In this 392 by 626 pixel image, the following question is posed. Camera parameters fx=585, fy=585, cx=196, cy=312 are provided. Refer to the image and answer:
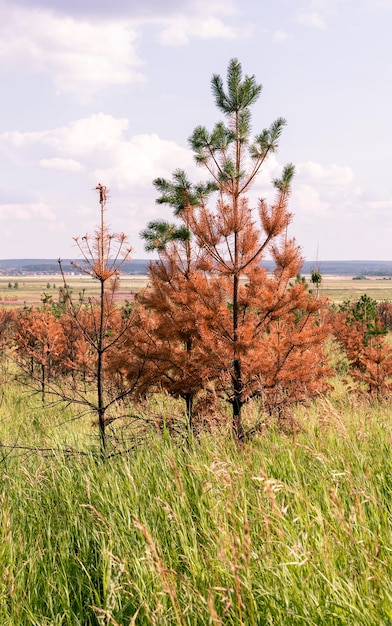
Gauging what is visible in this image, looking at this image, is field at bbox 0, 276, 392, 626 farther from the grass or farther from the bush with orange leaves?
the bush with orange leaves

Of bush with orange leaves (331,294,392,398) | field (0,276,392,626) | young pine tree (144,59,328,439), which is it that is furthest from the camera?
bush with orange leaves (331,294,392,398)

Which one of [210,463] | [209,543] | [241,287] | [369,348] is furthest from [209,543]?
[369,348]

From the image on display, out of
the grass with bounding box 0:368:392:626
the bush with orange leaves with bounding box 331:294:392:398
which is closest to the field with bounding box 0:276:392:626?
the grass with bounding box 0:368:392:626

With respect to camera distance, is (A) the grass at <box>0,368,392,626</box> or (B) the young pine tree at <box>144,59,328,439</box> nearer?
(A) the grass at <box>0,368,392,626</box>

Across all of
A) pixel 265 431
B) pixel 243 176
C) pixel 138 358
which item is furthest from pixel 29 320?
pixel 265 431

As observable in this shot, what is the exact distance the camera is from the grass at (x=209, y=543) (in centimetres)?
227

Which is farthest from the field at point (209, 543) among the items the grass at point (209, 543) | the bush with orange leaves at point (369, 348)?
the bush with orange leaves at point (369, 348)

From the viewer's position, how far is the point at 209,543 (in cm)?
303

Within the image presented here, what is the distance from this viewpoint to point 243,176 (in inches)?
288

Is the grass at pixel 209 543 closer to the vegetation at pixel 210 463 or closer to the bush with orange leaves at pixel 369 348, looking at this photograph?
the vegetation at pixel 210 463

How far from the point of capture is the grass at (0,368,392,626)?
227 cm

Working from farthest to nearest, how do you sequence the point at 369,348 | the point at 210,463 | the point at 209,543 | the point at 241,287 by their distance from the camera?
the point at 369,348 < the point at 241,287 < the point at 210,463 < the point at 209,543

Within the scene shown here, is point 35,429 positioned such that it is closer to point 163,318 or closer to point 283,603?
point 163,318

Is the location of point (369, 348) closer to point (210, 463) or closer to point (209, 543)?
point (210, 463)
